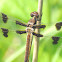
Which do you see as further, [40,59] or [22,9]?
[22,9]

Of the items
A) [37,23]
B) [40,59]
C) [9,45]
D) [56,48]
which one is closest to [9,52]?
[9,45]

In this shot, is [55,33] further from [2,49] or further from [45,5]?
[2,49]

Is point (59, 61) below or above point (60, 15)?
below

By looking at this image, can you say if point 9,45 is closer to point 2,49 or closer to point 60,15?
point 2,49

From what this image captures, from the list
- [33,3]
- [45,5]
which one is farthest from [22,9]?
[45,5]

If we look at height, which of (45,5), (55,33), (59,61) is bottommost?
(59,61)

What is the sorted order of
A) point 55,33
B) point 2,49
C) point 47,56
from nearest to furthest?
1. point 55,33
2. point 47,56
3. point 2,49

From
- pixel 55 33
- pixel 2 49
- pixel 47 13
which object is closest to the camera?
pixel 55 33
